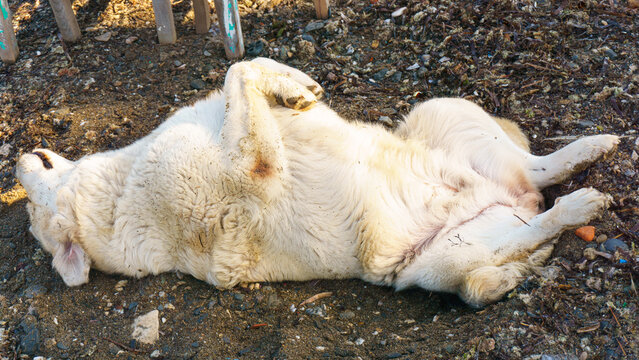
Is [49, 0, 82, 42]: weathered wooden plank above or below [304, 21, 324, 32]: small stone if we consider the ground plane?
above

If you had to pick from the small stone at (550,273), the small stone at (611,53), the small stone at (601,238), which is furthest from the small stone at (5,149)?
the small stone at (611,53)

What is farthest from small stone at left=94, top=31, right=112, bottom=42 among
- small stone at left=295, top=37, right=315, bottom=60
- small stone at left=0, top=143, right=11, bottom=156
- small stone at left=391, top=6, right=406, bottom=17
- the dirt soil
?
small stone at left=391, top=6, right=406, bottom=17

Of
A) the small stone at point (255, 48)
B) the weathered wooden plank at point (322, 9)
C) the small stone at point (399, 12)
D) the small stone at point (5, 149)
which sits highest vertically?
the weathered wooden plank at point (322, 9)

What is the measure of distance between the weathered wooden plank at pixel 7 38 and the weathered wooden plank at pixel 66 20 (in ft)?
1.45

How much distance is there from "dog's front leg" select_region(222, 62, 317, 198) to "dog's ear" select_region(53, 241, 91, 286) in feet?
4.20

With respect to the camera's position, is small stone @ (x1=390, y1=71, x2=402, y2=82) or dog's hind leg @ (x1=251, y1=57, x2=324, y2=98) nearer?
dog's hind leg @ (x1=251, y1=57, x2=324, y2=98)

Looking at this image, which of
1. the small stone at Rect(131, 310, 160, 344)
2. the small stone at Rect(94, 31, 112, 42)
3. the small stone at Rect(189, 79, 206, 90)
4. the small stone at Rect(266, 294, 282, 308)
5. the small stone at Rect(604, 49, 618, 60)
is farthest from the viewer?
the small stone at Rect(94, 31, 112, 42)

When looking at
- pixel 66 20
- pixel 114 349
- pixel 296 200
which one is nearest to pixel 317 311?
pixel 296 200

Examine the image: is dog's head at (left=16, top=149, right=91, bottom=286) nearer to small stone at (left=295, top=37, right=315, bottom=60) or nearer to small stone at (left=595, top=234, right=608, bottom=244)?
small stone at (left=295, top=37, right=315, bottom=60)

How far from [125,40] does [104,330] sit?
3392 millimetres

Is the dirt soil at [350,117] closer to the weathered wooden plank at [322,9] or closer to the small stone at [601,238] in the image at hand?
the small stone at [601,238]

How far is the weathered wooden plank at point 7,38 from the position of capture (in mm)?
5211

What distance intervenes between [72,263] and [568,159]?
11.7 feet

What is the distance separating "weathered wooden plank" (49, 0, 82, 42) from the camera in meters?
5.33
